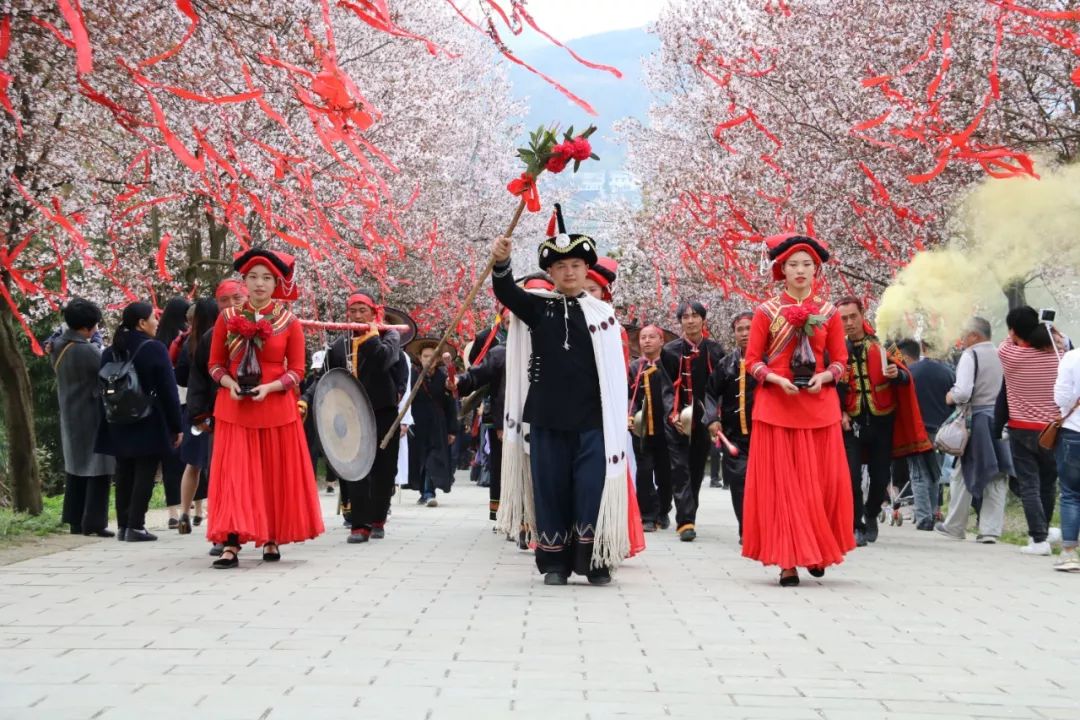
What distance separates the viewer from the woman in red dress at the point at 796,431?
30.6ft

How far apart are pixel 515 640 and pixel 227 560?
366 cm

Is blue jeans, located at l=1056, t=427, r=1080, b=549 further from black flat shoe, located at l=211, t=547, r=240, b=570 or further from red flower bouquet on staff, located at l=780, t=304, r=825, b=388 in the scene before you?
black flat shoe, located at l=211, t=547, r=240, b=570

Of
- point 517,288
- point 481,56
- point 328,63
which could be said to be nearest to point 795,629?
point 517,288

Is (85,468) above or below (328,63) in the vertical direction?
below

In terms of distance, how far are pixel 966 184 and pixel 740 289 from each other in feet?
38.8

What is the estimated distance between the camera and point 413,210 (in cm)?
3400

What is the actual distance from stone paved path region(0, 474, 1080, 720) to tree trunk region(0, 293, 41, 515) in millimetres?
4078

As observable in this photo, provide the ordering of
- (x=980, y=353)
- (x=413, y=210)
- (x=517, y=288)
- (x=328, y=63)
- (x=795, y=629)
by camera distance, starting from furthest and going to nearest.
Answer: (x=413, y=210)
(x=980, y=353)
(x=328, y=63)
(x=517, y=288)
(x=795, y=629)

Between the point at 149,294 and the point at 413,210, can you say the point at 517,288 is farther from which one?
the point at 413,210

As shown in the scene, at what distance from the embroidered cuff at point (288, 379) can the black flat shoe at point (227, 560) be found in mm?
1132

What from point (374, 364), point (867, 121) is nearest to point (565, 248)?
point (374, 364)

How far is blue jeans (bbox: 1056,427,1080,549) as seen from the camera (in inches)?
419

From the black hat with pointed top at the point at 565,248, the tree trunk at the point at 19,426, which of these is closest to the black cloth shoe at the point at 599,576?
the black hat with pointed top at the point at 565,248

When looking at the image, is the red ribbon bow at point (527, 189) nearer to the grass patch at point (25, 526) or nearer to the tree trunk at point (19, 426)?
the grass patch at point (25, 526)
